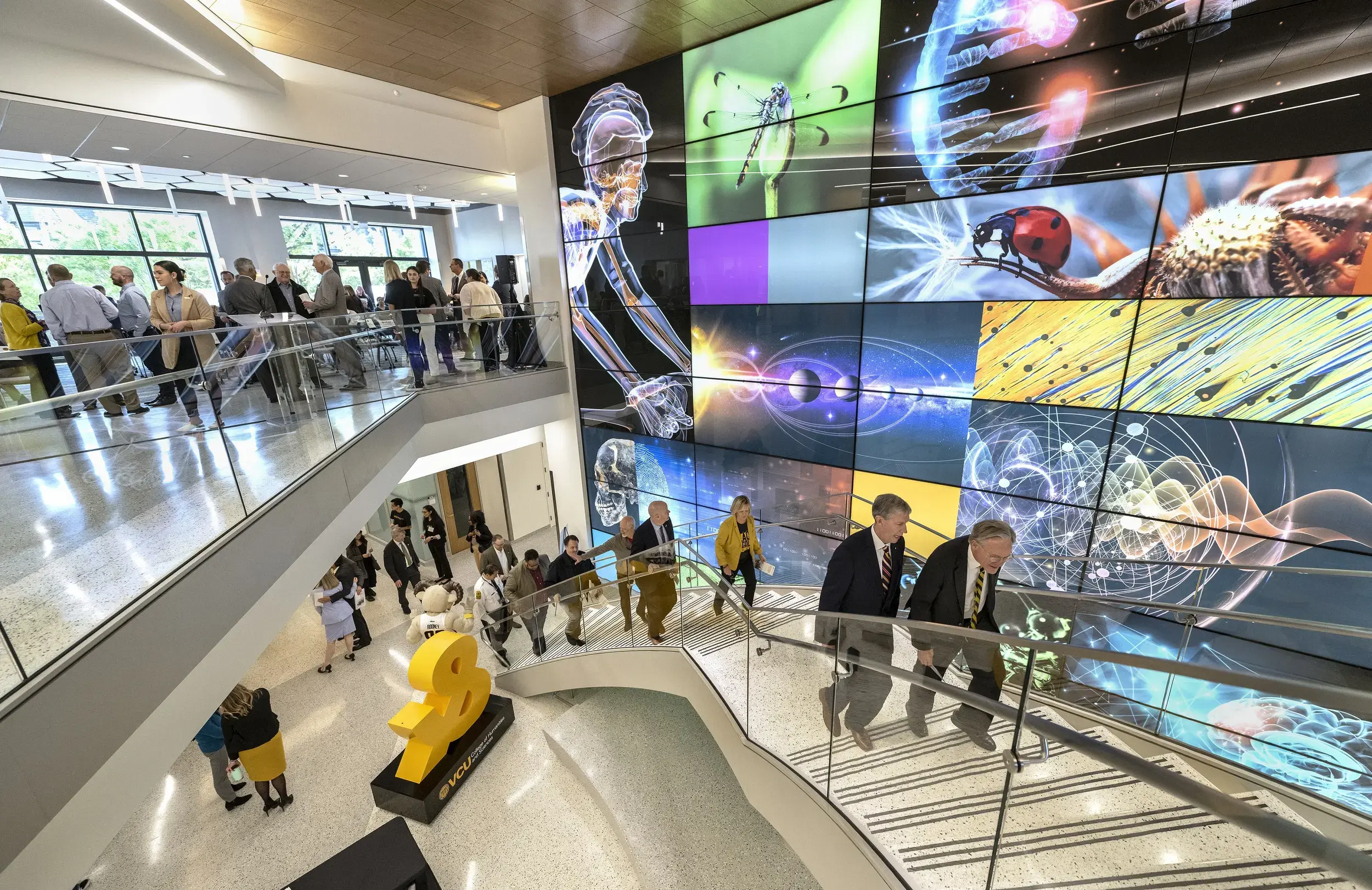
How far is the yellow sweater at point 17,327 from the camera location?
4.75m

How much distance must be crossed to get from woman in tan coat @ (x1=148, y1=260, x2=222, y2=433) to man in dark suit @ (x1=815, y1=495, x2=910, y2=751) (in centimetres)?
402

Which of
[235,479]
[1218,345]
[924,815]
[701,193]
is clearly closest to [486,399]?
[701,193]

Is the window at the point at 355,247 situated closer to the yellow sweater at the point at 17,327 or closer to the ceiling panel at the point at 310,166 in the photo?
the ceiling panel at the point at 310,166

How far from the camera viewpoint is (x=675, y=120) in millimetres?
7461

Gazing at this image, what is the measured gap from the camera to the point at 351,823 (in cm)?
535

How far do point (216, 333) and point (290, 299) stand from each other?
378 cm

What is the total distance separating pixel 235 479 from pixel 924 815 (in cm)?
440

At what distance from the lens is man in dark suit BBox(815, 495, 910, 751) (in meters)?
2.77

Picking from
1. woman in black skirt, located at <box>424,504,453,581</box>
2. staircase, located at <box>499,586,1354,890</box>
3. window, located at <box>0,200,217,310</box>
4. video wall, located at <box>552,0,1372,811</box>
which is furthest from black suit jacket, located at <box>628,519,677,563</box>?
window, located at <box>0,200,217,310</box>

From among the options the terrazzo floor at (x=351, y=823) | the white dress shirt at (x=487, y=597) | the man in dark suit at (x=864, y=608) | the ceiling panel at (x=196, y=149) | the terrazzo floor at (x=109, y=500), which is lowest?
the terrazzo floor at (x=351, y=823)

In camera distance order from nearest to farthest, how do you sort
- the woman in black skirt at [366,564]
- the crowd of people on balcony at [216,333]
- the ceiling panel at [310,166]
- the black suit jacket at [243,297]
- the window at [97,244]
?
the crowd of people on balcony at [216,333] → the black suit jacket at [243,297] → the ceiling panel at [310,166] → the woman in black skirt at [366,564] → the window at [97,244]

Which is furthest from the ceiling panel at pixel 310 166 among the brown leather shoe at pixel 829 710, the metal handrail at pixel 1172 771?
the metal handrail at pixel 1172 771

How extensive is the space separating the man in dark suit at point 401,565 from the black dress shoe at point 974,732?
8.89 meters

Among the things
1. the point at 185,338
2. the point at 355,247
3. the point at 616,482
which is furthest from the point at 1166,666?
the point at 355,247
